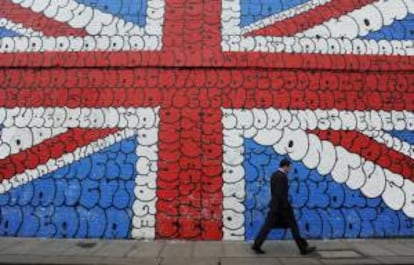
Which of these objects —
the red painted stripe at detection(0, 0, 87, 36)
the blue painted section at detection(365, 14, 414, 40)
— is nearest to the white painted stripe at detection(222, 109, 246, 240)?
the blue painted section at detection(365, 14, 414, 40)

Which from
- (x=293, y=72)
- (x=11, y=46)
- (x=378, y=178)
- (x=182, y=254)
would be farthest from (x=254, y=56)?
(x=11, y=46)

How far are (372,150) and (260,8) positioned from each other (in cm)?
402

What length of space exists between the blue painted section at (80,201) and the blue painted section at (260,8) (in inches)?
149

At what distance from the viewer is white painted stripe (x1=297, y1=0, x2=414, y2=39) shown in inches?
480

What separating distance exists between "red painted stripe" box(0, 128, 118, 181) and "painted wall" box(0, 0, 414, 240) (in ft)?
0.10

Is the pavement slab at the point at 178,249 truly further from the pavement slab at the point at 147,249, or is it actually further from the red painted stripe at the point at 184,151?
the red painted stripe at the point at 184,151

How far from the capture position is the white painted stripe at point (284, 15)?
40.0 ft

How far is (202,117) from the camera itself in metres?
11.6

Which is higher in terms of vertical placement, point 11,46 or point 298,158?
point 11,46

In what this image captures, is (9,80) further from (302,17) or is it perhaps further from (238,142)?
(302,17)

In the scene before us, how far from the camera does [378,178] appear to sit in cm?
1130

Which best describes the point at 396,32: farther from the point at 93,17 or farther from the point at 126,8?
the point at 93,17

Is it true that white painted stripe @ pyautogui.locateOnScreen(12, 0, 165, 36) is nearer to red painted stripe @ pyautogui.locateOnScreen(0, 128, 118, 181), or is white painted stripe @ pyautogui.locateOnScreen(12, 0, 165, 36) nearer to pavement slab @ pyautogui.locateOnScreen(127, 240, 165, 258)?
red painted stripe @ pyautogui.locateOnScreen(0, 128, 118, 181)

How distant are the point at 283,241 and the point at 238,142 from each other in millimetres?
2204
